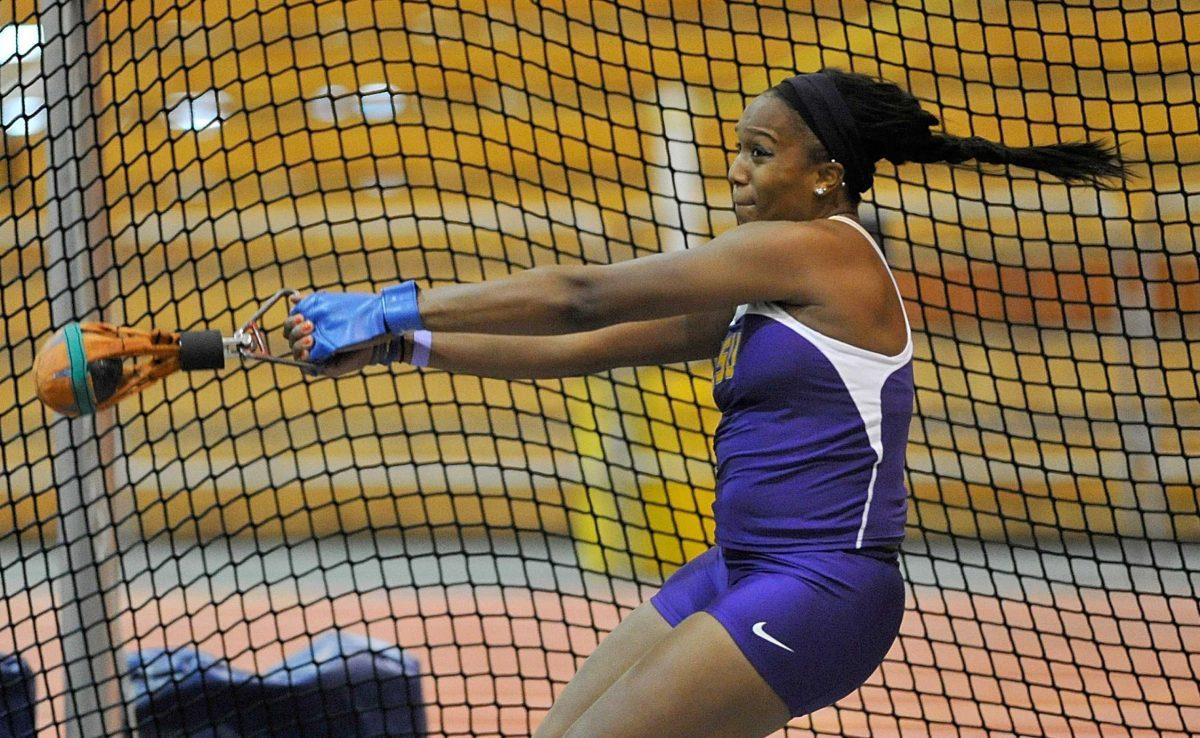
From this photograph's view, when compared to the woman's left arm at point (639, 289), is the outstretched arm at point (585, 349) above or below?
below

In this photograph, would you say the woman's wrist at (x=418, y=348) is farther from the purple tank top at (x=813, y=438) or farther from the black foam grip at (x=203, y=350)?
the purple tank top at (x=813, y=438)

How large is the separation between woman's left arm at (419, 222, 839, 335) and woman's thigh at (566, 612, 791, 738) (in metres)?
0.54

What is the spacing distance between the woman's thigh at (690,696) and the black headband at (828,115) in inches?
33.8

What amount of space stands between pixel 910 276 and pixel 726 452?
4.56m

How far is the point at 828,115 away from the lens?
2.55 metres

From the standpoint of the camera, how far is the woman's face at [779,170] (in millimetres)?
2553

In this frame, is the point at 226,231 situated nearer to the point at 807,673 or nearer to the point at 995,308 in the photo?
the point at 995,308

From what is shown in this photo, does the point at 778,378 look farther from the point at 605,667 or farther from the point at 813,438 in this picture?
the point at 605,667

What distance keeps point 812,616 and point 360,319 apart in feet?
2.97

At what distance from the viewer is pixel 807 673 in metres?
2.37

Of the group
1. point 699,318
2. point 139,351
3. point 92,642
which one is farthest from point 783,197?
point 92,642

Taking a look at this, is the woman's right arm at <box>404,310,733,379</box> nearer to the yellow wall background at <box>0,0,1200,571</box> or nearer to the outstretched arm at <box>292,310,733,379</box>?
the outstretched arm at <box>292,310,733,379</box>

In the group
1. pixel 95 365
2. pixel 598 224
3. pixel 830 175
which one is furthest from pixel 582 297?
pixel 598 224

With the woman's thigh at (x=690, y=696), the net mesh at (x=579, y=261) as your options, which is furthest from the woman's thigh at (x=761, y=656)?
the net mesh at (x=579, y=261)
